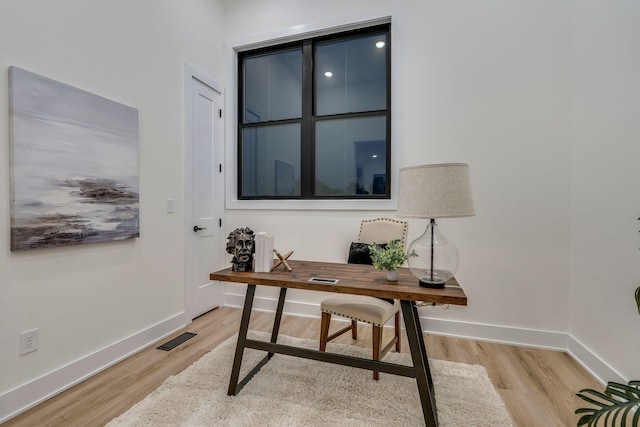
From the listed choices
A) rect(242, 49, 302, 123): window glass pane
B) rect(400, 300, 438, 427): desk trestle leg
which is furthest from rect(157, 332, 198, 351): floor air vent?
rect(242, 49, 302, 123): window glass pane

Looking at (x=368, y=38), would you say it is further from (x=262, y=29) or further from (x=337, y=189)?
(x=337, y=189)

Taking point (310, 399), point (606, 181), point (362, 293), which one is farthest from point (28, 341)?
point (606, 181)

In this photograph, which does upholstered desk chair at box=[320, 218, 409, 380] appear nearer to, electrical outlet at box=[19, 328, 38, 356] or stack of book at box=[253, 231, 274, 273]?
stack of book at box=[253, 231, 274, 273]

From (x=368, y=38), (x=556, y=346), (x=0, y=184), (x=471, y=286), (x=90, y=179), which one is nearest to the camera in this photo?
(x=0, y=184)

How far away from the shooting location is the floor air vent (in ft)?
8.09

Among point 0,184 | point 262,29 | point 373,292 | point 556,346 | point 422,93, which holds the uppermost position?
point 262,29

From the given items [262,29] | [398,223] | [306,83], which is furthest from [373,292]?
[262,29]

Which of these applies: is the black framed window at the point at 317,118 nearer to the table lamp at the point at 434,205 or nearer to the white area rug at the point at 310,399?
the table lamp at the point at 434,205

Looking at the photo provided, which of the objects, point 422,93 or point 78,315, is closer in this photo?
point 78,315

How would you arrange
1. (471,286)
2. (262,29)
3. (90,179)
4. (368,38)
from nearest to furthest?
(90,179)
(471,286)
(368,38)
(262,29)

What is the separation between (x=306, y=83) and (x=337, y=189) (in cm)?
116

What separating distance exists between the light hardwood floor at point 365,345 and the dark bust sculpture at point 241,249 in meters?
0.90

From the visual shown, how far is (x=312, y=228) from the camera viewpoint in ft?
10.4

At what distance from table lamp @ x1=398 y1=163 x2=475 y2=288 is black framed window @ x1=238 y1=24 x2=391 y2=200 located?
1.44 m
